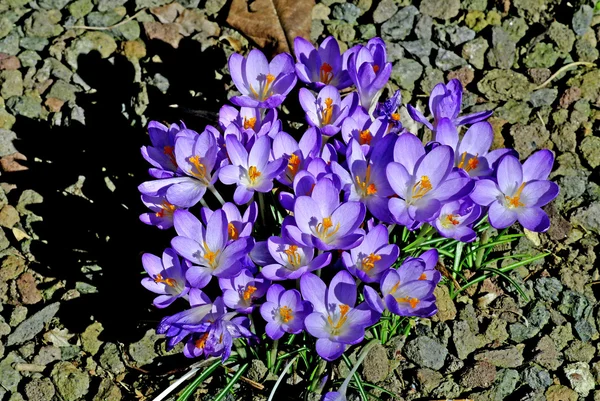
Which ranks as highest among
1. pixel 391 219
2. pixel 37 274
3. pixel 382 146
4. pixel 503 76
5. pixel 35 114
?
pixel 382 146

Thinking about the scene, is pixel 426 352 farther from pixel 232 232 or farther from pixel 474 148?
pixel 232 232

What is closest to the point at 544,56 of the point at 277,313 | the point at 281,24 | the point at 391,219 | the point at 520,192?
the point at 281,24

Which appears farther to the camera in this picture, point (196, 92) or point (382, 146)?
point (196, 92)

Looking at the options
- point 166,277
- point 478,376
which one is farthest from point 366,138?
point 478,376

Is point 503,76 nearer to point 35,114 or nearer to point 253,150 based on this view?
point 253,150

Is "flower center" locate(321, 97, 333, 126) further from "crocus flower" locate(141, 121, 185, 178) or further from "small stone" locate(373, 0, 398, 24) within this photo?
"small stone" locate(373, 0, 398, 24)

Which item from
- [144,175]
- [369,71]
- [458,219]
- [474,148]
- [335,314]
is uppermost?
[369,71]

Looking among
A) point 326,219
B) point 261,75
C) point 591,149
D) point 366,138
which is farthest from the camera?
point 591,149
